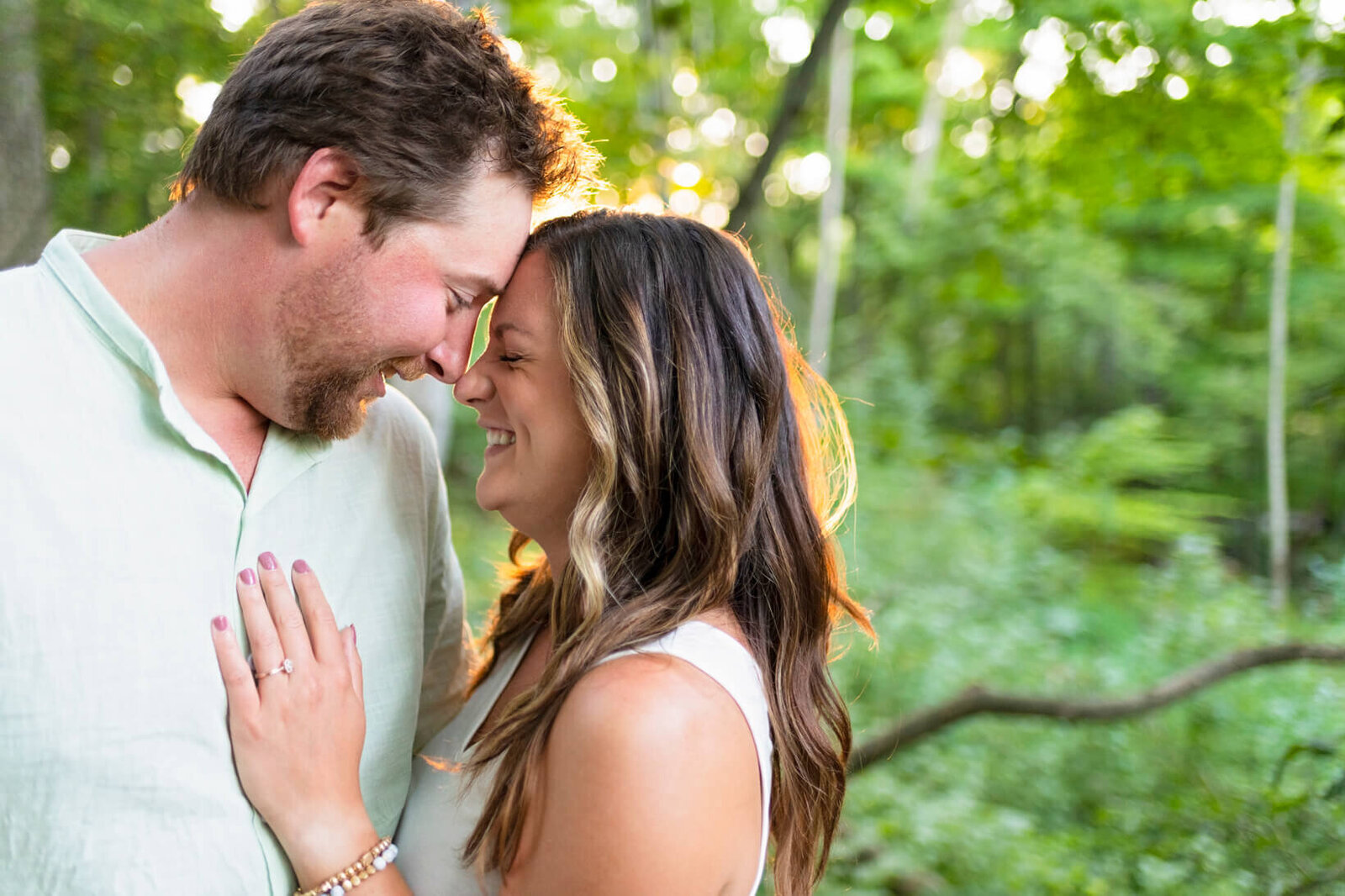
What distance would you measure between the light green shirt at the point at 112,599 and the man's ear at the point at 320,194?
0.93 feet

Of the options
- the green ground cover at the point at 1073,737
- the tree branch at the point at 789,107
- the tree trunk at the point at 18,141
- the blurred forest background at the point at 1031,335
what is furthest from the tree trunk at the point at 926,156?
the tree trunk at the point at 18,141

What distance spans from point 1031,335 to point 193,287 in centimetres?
1593

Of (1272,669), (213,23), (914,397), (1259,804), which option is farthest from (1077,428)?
(213,23)

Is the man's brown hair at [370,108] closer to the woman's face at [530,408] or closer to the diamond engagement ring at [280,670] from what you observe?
the woman's face at [530,408]

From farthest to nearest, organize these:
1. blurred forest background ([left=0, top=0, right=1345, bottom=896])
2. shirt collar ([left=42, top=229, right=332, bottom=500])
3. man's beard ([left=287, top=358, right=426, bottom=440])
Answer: blurred forest background ([left=0, top=0, right=1345, bottom=896]) < man's beard ([left=287, top=358, right=426, bottom=440]) < shirt collar ([left=42, top=229, right=332, bottom=500])

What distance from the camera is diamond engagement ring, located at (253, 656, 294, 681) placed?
1543 millimetres

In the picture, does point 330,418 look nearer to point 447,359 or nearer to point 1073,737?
point 447,359

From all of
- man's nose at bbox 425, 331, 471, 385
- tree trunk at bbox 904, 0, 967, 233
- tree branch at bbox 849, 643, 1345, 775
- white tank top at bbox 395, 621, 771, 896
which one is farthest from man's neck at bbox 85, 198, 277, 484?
tree trunk at bbox 904, 0, 967, 233

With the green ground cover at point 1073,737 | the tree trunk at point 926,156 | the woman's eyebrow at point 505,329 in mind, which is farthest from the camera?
the tree trunk at point 926,156

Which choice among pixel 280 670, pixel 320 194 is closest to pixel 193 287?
pixel 320 194

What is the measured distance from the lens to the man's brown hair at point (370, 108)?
154cm

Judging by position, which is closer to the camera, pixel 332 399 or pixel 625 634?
pixel 625 634

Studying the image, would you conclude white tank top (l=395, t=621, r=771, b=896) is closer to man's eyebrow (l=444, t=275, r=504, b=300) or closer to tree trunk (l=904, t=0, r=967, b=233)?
man's eyebrow (l=444, t=275, r=504, b=300)

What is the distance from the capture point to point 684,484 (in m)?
1.68
